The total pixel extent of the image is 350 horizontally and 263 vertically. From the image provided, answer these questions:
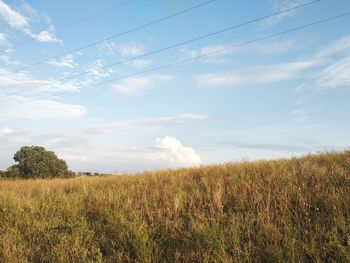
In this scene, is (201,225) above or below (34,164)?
below

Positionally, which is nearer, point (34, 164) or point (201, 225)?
point (201, 225)

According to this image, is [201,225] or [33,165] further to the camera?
[33,165]

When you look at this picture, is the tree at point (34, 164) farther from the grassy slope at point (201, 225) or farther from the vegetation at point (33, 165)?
the grassy slope at point (201, 225)

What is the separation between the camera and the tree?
27.0 m

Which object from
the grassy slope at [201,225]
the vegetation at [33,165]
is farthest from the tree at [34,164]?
the grassy slope at [201,225]

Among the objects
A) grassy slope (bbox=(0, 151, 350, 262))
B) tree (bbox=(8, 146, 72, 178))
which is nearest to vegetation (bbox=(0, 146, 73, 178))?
tree (bbox=(8, 146, 72, 178))

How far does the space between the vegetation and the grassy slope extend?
19.5m

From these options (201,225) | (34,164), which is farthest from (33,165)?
(201,225)

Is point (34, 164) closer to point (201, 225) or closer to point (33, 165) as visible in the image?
point (33, 165)

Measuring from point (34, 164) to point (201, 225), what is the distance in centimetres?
2403

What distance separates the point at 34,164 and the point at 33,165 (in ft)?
0.40

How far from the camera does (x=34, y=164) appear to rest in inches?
1062

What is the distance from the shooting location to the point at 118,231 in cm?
621

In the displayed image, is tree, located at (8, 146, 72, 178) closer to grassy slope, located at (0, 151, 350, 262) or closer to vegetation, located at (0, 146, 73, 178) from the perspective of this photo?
vegetation, located at (0, 146, 73, 178)
